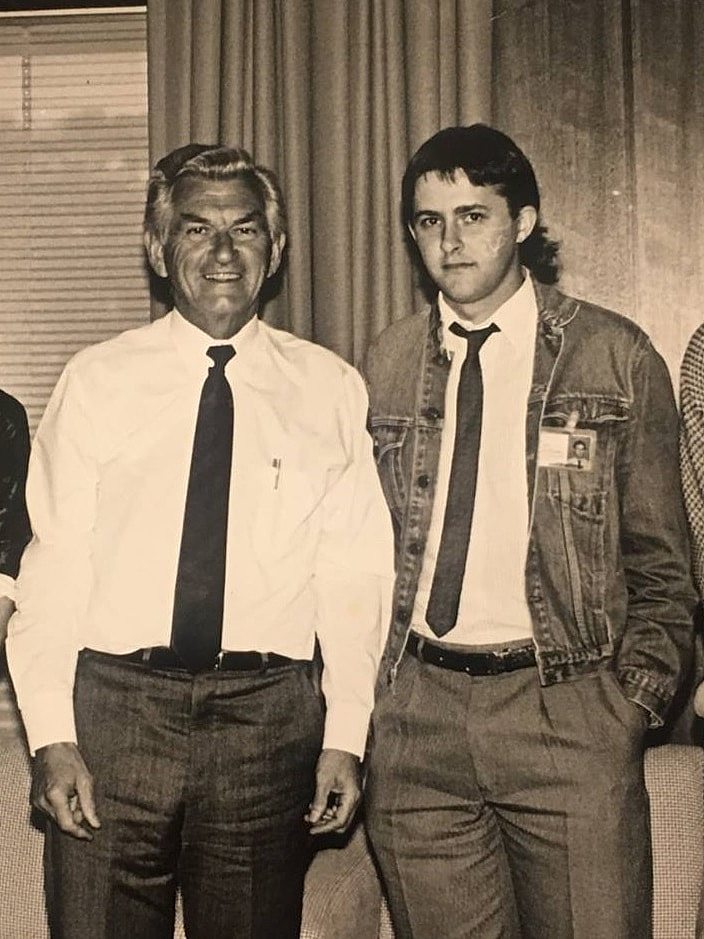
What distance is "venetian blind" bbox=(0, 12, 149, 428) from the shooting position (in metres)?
2.89

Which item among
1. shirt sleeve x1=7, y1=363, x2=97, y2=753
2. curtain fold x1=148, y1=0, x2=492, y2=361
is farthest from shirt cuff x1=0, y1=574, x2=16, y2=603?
curtain fold x1=148, y1=0, x2=492, y2=361

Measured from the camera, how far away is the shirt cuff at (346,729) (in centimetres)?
188

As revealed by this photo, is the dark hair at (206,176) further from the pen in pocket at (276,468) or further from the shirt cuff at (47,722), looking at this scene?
the shirt cuff at (47,722)

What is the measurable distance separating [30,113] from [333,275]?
3.29ft

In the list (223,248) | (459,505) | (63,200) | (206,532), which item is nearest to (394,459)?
(459,505)

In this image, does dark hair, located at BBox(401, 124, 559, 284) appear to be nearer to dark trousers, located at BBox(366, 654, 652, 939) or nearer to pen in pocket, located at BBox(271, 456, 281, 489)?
pen in pocket, located at BBox(271, 456, 281, 489)

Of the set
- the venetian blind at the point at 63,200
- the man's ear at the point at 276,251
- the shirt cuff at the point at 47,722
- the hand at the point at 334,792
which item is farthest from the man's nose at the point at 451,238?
the venetian blind at the point at 63,200

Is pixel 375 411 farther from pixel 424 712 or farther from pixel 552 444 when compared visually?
pixel 424 712

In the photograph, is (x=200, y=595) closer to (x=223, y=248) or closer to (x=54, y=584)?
(x=54, y=584)

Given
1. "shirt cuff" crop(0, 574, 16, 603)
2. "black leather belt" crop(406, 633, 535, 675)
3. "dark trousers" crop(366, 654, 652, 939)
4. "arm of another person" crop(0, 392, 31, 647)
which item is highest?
"arm of another person" crop(0, 392, 31, 647)

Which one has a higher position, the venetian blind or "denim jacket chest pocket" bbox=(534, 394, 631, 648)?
the venetian blind

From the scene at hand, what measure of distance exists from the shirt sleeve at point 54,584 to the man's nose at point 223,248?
0.37 metres

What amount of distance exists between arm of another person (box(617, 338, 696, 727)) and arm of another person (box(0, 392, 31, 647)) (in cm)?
113

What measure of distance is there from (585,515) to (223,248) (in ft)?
2.57
